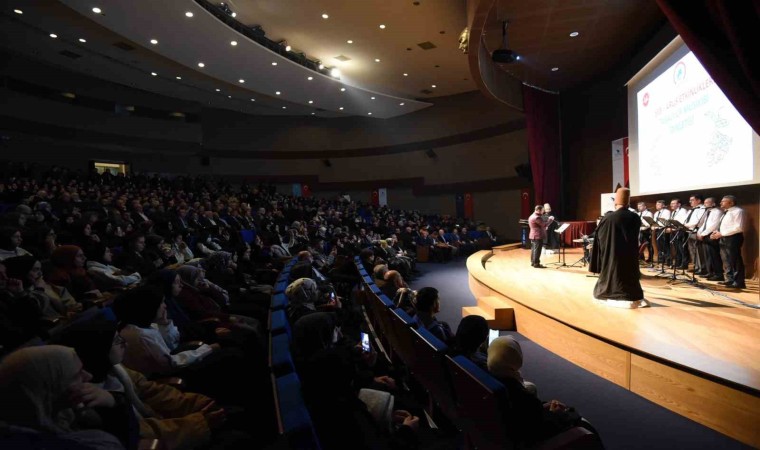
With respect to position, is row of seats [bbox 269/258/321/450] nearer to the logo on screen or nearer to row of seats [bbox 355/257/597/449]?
row of seats [bbox 355/257/597/449]

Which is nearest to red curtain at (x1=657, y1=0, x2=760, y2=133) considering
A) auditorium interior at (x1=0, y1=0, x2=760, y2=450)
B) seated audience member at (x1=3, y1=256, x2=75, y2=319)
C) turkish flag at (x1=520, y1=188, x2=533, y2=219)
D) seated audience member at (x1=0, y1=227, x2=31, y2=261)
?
auditorium interior at (x1=0, y1=0, x2=760, y2=450)

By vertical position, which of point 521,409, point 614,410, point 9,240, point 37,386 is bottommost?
point 614,410

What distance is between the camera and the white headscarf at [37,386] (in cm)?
99

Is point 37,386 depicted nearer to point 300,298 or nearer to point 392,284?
point 300,298

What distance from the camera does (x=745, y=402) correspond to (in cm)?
208

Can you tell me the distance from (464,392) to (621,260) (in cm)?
303

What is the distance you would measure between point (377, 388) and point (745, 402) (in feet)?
6.35

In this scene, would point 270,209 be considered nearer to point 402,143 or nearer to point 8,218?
point 8,218

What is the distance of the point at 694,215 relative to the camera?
548cm

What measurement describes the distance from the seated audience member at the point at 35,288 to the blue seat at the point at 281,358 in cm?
165

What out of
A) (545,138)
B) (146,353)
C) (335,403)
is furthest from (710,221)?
(146,353)

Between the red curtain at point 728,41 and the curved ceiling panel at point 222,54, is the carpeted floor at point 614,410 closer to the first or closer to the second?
→ the red curtain at point 728,41

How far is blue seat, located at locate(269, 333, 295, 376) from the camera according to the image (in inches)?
60.2

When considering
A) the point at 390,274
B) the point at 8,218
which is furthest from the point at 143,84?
the point at 390,274
